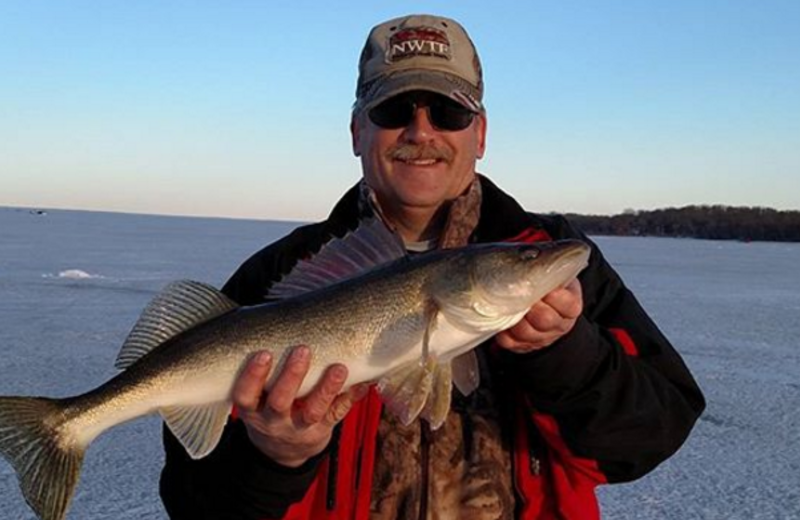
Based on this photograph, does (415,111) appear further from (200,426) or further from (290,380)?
(200,426)

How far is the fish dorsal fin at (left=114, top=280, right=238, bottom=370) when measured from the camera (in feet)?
7.99

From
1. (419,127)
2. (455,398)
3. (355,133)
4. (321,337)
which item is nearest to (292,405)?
(321,337)

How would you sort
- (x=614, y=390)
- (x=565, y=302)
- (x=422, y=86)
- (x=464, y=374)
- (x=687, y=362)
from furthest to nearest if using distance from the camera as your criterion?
(x=687, y=362) → (x=422, y=86) → (x=464, y=374) → (x=614, y=390) → (x=565, y=302)

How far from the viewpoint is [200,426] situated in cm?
234

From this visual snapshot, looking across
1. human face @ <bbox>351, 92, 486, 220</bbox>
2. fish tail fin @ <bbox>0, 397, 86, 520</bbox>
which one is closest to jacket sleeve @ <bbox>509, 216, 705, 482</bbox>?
human face @ <bbox>351, 92, 486, 220</bbox>

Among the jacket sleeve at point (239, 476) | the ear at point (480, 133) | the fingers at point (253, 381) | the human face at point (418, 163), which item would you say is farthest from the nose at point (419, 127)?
the fingers at point (253, 381)

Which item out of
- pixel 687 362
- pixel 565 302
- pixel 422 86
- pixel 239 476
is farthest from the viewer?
pixel 687 362

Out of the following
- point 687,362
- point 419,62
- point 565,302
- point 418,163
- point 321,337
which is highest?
point 419,62

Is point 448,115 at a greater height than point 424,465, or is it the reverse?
point 448,115

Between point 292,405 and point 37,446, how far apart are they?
2.67 feet

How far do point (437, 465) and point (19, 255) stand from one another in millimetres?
19358

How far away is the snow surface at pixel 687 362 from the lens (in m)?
4.41

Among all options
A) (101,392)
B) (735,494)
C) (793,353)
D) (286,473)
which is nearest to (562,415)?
(286,473)

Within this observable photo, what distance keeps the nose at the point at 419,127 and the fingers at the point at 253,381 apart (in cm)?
94
